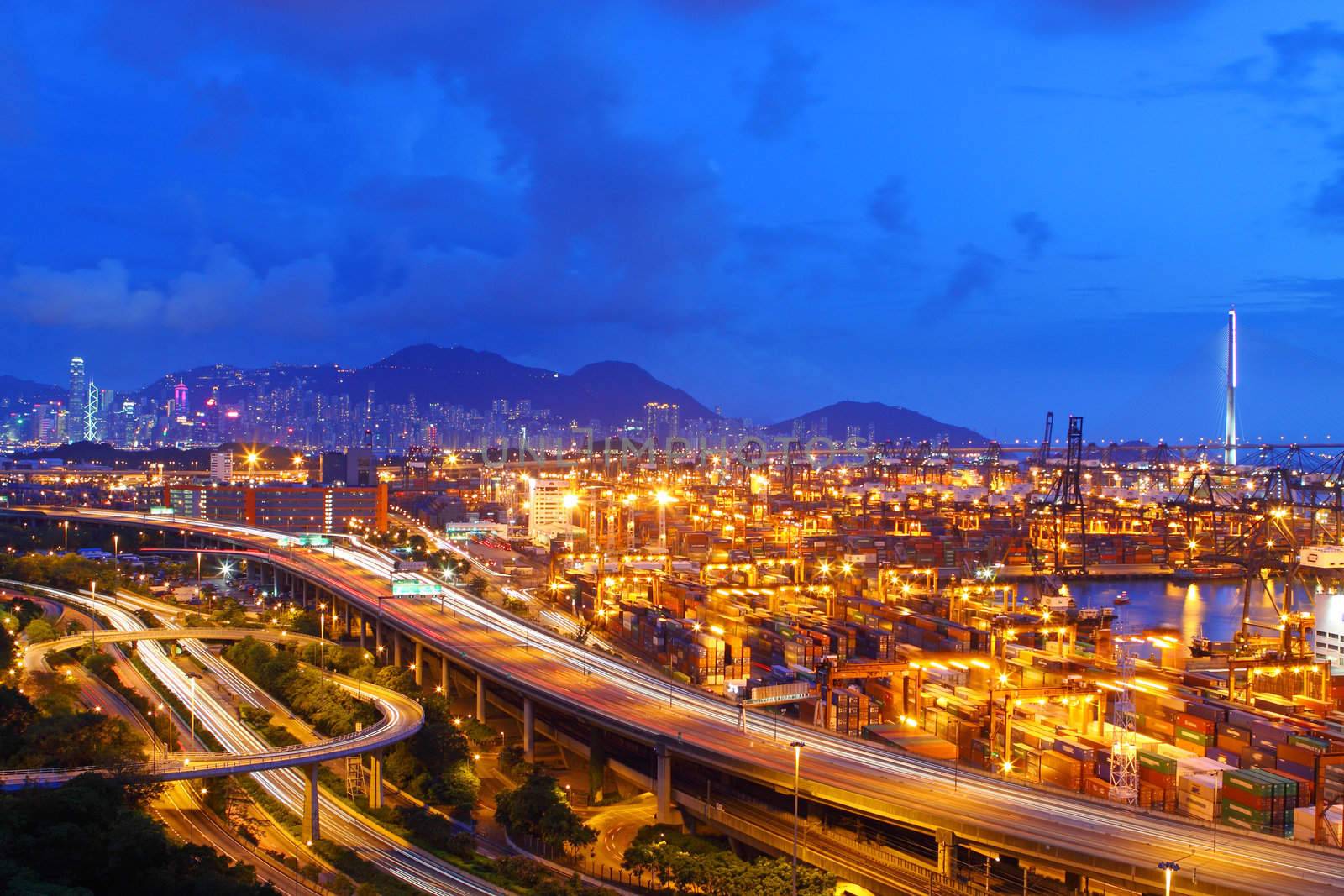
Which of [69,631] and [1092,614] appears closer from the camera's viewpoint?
[69,631]

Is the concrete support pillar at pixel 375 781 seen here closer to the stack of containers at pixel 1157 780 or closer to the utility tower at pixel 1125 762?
the utility tower at pixel 1125 762

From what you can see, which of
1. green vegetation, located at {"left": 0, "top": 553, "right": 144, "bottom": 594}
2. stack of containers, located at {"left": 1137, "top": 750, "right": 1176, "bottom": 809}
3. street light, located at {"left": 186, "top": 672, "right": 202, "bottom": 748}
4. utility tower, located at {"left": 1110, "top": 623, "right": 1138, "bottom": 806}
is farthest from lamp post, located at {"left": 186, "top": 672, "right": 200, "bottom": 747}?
green vegetation, located at {"left": 0, "top": 553, "right": 144, "bottom": 594}

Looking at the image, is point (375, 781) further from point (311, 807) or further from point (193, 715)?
point (193, 715)

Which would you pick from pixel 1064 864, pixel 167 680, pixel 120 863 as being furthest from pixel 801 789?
pixel 167 680

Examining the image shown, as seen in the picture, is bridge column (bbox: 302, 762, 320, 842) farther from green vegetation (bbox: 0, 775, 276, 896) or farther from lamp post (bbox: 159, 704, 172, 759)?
lamp post (bbox: 159, 704, 172, 759)

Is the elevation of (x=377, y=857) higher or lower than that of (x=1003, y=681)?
lower

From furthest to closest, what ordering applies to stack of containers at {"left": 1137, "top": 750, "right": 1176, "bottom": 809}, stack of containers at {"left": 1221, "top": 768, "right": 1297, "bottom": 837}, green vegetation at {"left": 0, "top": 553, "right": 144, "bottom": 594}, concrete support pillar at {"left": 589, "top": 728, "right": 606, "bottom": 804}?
green vegetation at {"left": 0, "top": 553, "right": 144, "bottom": 594} < concrete support pillar at {"left": 589, "top": 728, "right": 606, "bottom": 804} < stack of containers at {"left": 1137, "top": 750, "right": 1176, "bottom": 809} < stack of containers at {"left": 1221, "top": 768, "right": 1297, "bottom": 837}

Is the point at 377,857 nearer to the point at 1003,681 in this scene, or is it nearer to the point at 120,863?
the point at 120,863
